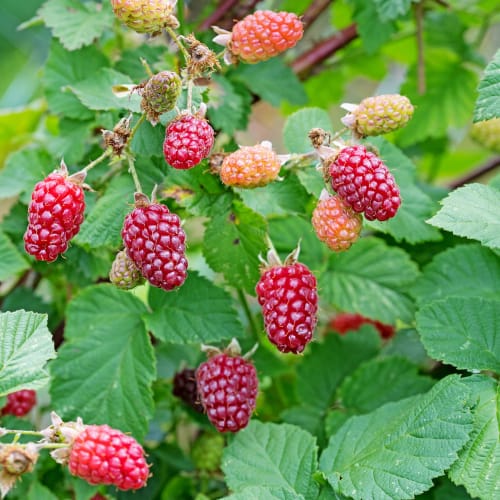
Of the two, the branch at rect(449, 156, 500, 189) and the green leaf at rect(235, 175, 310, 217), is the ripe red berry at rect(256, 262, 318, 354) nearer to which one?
the green leaf at rect(235, 175, 310, 217)

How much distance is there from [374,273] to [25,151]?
2.11ft

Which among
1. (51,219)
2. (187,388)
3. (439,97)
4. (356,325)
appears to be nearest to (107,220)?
(51,219)

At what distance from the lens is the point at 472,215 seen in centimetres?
100

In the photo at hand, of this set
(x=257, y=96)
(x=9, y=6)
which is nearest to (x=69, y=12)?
(x=257, y=96)

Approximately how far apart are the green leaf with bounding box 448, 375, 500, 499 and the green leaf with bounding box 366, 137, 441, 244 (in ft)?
0.97

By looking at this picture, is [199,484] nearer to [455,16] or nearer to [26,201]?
[26,201]

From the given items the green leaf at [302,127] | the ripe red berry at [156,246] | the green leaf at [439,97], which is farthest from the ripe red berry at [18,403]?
the green leaf at [439,97]

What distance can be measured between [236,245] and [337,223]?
212 millimetres

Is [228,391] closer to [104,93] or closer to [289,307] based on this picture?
[289,307]

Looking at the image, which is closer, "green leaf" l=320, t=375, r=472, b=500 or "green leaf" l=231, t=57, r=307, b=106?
"green leaf" l=320, t=375, r=472, b=500

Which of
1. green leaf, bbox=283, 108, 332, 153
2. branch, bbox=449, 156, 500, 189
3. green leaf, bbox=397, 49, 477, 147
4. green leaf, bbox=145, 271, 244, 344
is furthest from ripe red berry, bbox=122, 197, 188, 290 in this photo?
branch, bbox=449, 156, 500, 189

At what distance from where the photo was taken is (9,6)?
118 inches

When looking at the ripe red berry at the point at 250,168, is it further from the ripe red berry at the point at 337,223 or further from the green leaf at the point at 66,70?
the green leaf at the point at 66,70

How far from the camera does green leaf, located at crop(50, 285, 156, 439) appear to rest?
1.15 meters
